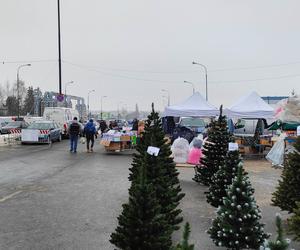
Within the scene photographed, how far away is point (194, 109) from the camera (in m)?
21.0

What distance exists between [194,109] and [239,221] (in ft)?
51.5

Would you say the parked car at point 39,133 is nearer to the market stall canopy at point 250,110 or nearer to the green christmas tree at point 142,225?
the market stall canopy at point 250,110

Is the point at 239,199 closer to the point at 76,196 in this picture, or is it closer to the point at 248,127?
the point at 76,196

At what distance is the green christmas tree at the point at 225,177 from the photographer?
7395 mm

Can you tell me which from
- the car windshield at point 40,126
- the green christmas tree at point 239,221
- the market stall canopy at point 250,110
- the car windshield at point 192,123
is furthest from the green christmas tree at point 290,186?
the car windshield at point 40,126

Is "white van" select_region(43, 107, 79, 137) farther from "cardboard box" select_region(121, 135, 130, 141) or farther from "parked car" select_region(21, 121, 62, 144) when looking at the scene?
"cardboard box" select_region(121, 135, 130, 141)

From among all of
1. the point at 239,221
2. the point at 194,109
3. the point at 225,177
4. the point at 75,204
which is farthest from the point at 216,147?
the point at 194,109

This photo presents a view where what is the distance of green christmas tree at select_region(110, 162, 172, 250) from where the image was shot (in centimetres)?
432

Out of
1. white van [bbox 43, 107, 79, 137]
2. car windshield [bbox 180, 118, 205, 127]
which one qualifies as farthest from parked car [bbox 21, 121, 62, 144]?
car windshield [bbox 180, 118, 205, 127]

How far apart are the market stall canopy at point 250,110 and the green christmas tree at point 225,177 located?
12.1 meters

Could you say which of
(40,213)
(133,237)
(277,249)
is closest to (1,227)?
(40,213)

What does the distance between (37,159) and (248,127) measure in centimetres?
1513

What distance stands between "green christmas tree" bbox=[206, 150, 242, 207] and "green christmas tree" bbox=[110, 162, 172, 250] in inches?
120

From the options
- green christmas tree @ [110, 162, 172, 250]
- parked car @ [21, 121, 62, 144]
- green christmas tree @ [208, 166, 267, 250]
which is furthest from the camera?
parked car @ [21, 121, 62, 144]
